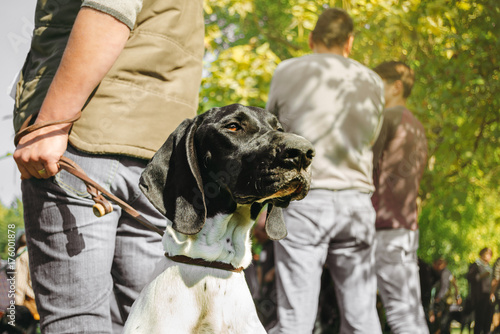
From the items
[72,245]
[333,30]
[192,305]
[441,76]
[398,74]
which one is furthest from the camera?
[441,76]

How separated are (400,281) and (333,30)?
1657mm

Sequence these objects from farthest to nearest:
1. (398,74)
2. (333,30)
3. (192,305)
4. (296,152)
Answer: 1. (398,74)
2. (333,30)
3. (192,305)
4. (296,152)

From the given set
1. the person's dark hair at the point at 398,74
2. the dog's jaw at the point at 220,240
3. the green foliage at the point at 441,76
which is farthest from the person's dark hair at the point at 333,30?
the green foliage at the point at 441,76

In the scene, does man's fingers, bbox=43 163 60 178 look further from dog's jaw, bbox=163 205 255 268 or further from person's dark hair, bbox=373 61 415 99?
person's dark hair, bbox=373 61 415 99

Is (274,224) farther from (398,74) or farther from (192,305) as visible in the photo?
(398,74)

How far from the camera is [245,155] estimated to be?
5.87 feet

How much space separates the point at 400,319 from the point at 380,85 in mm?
1449

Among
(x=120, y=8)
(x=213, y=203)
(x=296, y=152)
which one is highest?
(x=120, y=8)

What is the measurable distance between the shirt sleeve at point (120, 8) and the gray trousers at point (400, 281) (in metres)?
2.43

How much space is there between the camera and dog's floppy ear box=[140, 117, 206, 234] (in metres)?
1.80

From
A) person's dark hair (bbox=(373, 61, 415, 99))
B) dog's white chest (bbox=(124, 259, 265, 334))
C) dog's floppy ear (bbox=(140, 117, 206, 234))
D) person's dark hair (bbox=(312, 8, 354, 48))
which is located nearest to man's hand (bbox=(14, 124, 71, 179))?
dog's floppy ear (bbox=(140, 117, 206, 234))

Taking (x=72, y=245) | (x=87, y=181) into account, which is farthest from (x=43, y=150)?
(x=72, y=245)

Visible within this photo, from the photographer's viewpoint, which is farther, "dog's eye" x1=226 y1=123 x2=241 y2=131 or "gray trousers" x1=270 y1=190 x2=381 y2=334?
"gray trousers" x1=270 y1=190 x2=381 y2=334

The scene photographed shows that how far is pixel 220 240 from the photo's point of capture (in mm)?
1861
